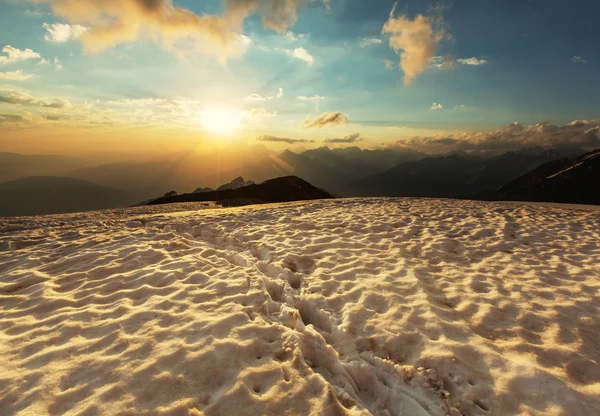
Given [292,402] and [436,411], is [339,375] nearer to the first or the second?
[292,402]

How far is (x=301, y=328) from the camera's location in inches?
187

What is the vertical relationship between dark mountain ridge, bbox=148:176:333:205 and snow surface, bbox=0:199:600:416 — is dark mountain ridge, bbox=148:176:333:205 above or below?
below

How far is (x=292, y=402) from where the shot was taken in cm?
340

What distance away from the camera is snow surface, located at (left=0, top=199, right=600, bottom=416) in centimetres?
347

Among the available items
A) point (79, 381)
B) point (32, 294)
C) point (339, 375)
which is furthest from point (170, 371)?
point (32, 294)

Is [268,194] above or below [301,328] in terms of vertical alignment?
below

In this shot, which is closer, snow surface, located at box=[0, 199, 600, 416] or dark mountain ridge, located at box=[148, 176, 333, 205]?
snow surface, located at box=[0, 199, 600, 416]

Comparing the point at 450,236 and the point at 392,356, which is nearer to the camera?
the point at 392,356

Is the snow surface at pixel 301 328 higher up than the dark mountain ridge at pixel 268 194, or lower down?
higher up

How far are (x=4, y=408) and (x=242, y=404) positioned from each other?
271 cm

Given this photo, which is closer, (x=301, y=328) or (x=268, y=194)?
(x=301, y=328)

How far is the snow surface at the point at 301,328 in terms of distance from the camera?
347 centimetres

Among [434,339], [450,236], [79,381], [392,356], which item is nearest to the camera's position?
[79,381]

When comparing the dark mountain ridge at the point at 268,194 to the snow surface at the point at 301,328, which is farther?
the dark mountain ridge at the point at 268,194
